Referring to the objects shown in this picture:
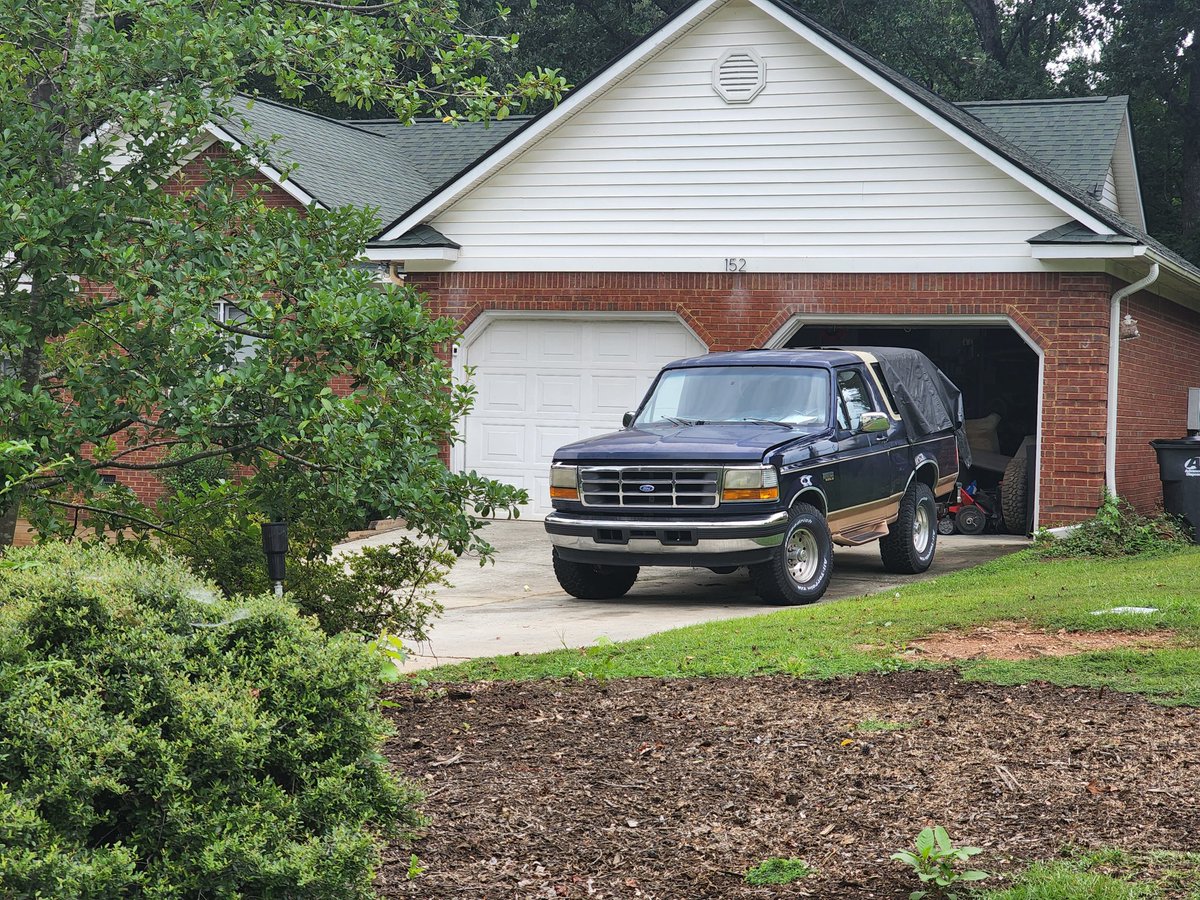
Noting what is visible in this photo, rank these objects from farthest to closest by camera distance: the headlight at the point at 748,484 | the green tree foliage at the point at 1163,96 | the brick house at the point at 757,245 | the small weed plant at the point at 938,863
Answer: the green tree foliage at the point at 1163,96, the brick house at the point at 757,245, the headlight at the point at 748,484, the small weed plant at the point at 938,863

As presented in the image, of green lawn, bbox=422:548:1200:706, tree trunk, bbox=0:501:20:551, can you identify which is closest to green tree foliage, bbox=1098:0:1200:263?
green lawn, bbox=422:548:1200:706

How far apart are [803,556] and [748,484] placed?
107 cm

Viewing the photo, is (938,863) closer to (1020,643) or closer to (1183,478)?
(1020,643)

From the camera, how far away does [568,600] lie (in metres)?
12.0

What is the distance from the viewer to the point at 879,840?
4.54 metres

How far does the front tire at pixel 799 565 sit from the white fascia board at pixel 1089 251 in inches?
202

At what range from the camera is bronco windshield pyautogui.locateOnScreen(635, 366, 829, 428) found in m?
12.3

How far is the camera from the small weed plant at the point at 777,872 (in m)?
4.23

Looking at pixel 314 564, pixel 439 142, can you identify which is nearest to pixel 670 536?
pixel 314 564

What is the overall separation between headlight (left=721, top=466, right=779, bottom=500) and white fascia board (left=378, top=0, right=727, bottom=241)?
740cm

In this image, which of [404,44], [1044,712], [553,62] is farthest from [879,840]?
[553,62]

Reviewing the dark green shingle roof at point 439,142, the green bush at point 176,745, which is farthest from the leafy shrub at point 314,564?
the dark green shingle roof at point 439,142

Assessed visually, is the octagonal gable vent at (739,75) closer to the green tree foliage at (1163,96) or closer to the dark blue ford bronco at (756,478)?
the dark blue ford bronco at (756,478)

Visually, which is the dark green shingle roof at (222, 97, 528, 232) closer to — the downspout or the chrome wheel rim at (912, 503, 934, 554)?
the chrome wheel rim at (912, 503, 934, 554)
